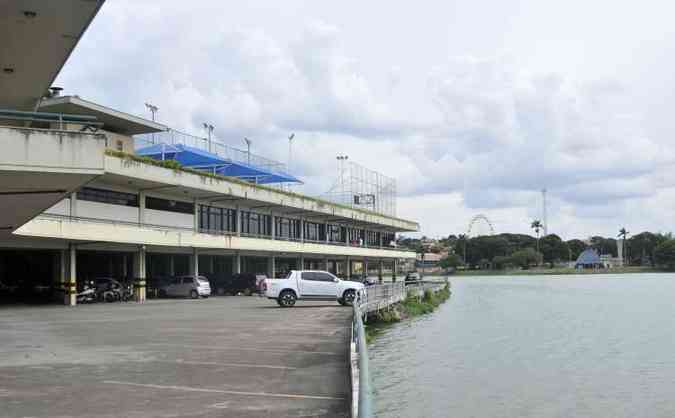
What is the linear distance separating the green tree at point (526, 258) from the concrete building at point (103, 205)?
264 ft

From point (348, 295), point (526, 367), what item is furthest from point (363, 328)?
point (348, 295)

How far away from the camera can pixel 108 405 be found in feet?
35.1

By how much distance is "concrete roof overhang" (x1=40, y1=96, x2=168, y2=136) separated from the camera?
136 ft

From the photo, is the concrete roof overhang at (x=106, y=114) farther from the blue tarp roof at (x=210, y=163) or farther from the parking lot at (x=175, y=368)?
the parking lot at (x=175, y=368)

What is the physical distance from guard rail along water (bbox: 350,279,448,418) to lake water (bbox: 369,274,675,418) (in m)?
1.45

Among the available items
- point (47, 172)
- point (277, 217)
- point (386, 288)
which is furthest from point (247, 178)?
point (47, 172)

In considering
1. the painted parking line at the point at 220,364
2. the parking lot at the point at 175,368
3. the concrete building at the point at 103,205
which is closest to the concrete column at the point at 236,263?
the concrete building at the point at 103,205

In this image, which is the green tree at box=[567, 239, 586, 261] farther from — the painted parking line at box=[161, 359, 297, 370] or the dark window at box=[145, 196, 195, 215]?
the painted parking line at box=[161, 359, 297, 370]

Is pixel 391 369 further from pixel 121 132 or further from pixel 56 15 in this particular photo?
pixel 121 132

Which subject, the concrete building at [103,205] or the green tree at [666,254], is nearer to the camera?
the concrete building at [103,205]

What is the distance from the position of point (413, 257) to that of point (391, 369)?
269ft

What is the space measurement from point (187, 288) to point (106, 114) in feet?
38.4

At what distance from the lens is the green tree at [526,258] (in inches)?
6260

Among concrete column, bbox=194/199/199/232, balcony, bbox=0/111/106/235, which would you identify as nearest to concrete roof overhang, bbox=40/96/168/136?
concrete column, bbox=194/199/199/232
